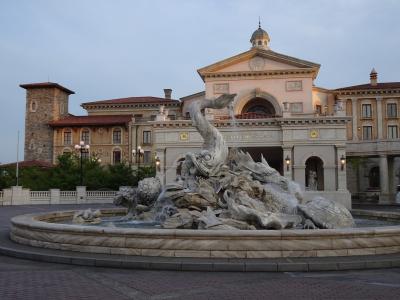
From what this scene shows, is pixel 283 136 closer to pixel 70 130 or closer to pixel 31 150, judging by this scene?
pixel 70 130

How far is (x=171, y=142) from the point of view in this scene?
43.3m

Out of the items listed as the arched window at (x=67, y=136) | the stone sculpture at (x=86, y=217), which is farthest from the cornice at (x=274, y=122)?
the stone sculpture at (x=86, y=217)

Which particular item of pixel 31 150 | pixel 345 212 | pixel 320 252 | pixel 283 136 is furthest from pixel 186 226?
pixel 31 150

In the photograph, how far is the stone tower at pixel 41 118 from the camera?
66.3 m

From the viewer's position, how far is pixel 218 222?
422 inches

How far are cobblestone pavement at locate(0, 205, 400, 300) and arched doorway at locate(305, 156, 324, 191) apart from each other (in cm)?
3094

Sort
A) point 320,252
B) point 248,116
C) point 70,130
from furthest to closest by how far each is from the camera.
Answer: point 70,130, point 248,116, point 320,252

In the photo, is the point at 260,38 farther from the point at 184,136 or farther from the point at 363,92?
the point at 184,136

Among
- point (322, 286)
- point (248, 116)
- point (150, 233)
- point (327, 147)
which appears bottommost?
point (322, 286)

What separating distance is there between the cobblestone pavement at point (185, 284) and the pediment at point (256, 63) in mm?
45017

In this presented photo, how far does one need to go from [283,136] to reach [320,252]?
32.5 m

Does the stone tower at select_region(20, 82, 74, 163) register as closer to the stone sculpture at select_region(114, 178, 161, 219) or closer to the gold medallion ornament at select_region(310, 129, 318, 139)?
the gold medallion ornament at select_region(310, 129, 318, 139)

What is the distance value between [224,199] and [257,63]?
4158cm

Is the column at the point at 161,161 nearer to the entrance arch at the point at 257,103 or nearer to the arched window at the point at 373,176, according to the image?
the entrance arch at the point at 257,103
